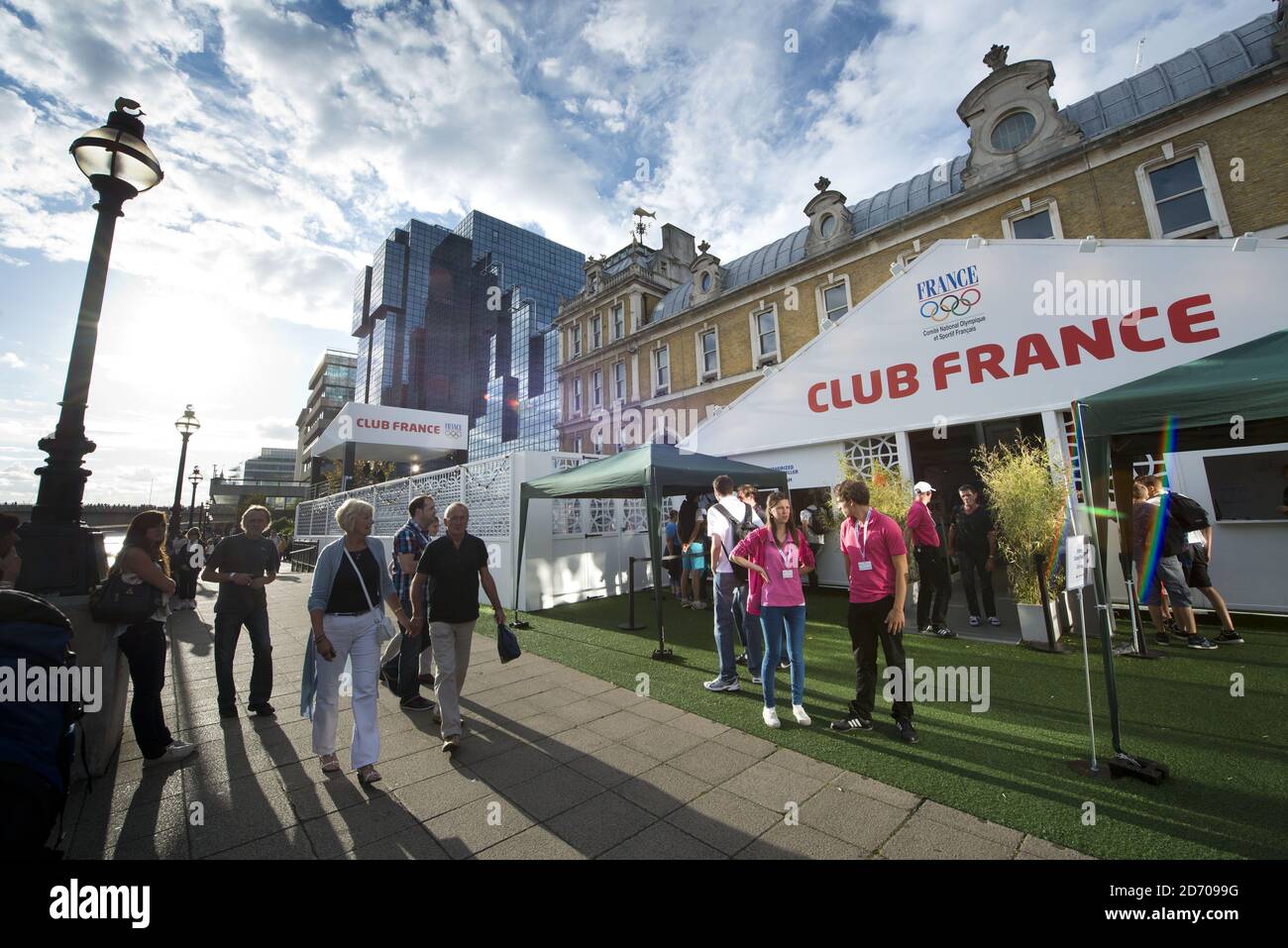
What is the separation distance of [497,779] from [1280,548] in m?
9.83

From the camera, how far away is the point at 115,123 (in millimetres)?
4141

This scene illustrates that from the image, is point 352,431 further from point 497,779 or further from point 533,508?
point 497,779

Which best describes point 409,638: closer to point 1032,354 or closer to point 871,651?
point 871,651

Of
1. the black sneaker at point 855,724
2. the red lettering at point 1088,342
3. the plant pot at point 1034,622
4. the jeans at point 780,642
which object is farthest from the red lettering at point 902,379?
the black sneaker at point 855,724

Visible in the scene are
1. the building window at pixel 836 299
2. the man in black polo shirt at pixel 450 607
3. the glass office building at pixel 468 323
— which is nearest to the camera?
Answer: the man in black polo shirt at pixel 450 607

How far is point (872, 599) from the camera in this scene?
4039 millimetres

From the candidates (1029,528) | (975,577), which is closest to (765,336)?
(975,577)

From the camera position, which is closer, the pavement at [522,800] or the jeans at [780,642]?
the pavement at [522,800]

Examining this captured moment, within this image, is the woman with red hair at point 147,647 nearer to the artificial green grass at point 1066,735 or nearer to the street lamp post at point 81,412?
the street lamp post at point 81,412

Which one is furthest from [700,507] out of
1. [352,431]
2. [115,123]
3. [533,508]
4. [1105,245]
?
[352,431]

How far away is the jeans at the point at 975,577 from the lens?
7.26m

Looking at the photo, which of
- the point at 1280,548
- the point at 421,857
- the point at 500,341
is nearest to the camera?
the point at 421,857

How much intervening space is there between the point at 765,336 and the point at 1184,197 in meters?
12.6

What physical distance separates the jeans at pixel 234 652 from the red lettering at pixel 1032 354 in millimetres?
10578
